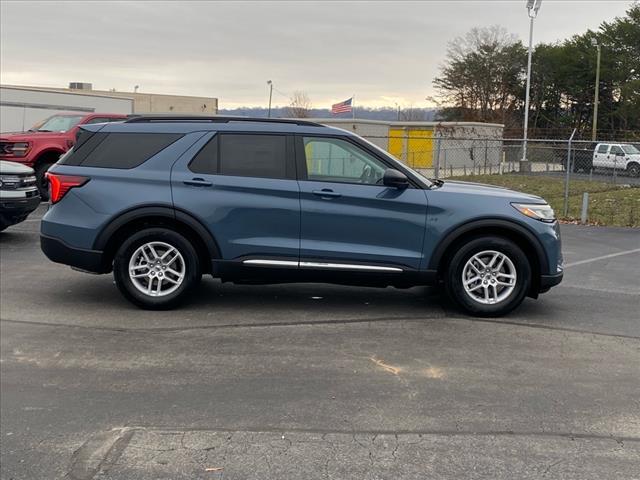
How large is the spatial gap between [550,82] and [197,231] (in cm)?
6045

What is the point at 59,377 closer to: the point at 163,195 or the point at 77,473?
the point at 77,473

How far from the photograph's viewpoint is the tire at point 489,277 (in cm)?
616

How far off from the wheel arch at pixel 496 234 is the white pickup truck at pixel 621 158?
25017 millimetres

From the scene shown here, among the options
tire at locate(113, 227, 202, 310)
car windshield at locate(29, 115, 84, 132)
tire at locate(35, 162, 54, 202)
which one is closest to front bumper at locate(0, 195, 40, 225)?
tire at locate(113, 227, 202, 310)

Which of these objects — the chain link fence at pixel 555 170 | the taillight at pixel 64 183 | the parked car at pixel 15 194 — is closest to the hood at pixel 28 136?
the parked car at pixel 15 194

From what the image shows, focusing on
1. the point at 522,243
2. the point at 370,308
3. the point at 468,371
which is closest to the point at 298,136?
the point at 370,308

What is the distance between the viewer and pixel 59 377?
15.3 ft

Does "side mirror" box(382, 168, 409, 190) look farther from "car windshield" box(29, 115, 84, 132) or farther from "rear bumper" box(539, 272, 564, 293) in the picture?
"car windshield" box(29, 115, 84, 132)

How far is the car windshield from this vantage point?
15164 millimetres

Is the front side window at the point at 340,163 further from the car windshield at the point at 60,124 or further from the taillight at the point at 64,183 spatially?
the car windshield at the point at 60,124

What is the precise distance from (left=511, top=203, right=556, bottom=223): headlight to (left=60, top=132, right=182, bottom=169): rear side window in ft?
10.9

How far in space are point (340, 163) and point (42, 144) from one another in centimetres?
1037

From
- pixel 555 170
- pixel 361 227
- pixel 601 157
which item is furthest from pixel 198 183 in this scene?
pixel 601 157

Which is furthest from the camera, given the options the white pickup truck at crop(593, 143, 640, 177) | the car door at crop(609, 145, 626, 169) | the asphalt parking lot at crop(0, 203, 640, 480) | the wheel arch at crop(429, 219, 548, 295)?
Answer: the car door at crop(609, 145, 626, 169)
